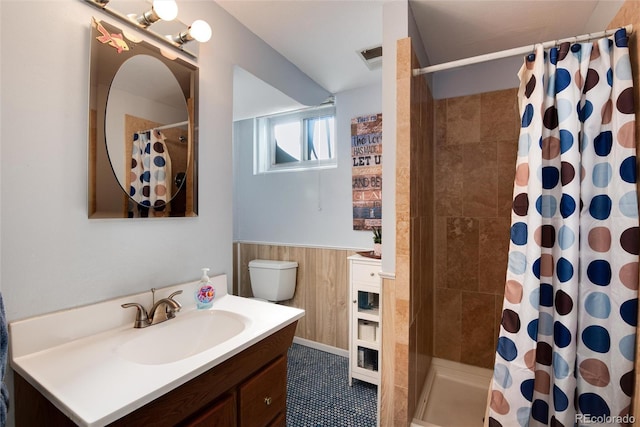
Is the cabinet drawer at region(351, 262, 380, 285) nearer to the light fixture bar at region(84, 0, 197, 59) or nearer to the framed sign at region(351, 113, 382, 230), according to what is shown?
the framed sign at region(351, 113, 382, 230)

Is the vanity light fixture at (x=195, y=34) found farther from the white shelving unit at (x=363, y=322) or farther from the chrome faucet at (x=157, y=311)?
the white shelving unit at (x=363, y=322)

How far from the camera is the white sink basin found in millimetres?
1037

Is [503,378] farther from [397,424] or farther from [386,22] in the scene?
[386,22]

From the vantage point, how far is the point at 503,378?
123 cm

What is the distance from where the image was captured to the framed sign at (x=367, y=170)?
94.1 inches

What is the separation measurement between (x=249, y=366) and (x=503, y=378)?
1.06 metres

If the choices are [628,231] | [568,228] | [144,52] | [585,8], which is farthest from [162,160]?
[585,8]

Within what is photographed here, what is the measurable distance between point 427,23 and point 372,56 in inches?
15.9

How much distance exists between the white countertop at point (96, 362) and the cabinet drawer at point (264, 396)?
0.58ft

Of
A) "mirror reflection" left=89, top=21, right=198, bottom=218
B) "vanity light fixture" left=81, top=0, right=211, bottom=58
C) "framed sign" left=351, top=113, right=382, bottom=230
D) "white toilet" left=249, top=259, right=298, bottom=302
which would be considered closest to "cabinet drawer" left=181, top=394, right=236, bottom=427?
"mirror reflection" left=89, top=21, right=198, bottom=218

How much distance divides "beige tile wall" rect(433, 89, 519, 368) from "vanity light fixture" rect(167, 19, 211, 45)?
1.70m

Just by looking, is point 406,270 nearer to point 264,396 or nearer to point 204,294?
point 264,396

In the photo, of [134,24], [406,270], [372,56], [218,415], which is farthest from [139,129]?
[372,56]

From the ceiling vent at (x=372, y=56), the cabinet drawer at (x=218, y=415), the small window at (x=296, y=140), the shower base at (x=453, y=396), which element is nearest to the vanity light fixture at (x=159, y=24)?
the ceiling vent at (x=372, y=56)
